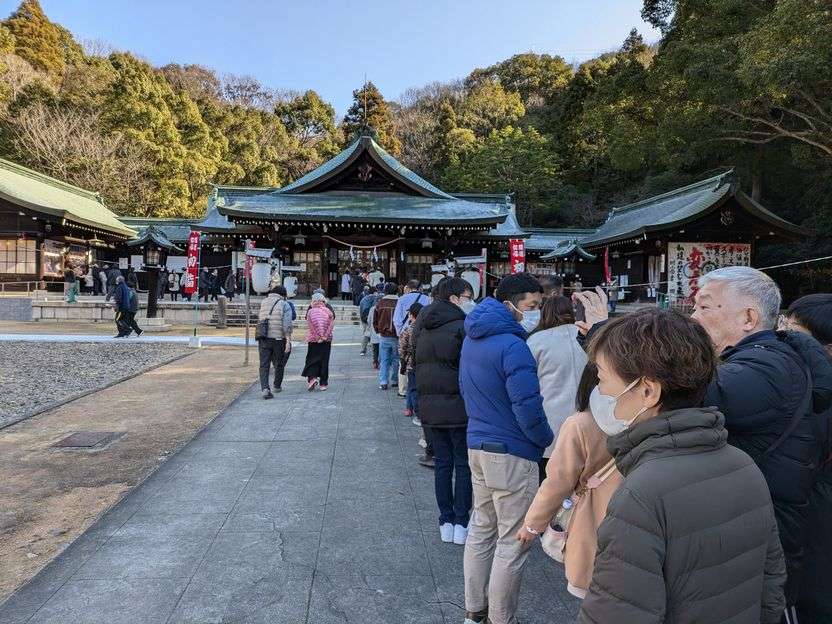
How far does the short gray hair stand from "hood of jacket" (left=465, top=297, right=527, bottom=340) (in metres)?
0.96

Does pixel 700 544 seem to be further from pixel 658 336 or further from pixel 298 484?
pixel 298 484

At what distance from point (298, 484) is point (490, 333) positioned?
259cm

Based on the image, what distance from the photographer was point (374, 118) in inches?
1796

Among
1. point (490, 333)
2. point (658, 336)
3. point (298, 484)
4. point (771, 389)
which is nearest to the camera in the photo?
point (658, 336)

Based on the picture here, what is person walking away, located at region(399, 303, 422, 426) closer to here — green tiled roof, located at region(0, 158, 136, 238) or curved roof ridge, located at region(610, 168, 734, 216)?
curved roof ridge, located at region(610, 168, 734, 216)

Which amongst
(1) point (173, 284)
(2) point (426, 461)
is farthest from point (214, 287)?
(2) point (426, 461)

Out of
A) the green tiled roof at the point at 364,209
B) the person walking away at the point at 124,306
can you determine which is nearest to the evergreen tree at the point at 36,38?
the green tiled roof at the point at 364,209

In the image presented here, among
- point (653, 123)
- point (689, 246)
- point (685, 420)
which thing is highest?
point (653, 123)

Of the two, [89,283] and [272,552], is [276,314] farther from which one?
[89,283]

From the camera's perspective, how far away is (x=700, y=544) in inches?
47.3

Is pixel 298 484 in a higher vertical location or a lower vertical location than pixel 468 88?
lower

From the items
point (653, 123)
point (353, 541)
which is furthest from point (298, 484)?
point (653, 123)

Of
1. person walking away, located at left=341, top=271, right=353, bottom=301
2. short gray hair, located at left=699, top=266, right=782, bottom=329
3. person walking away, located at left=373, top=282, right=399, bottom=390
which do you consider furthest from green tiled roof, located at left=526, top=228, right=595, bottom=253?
short gray hair, located at left=699, top=266, right=782, bottom=329

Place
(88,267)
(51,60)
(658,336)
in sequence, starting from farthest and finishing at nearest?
(51,60)
(88,267)
(658,336)
